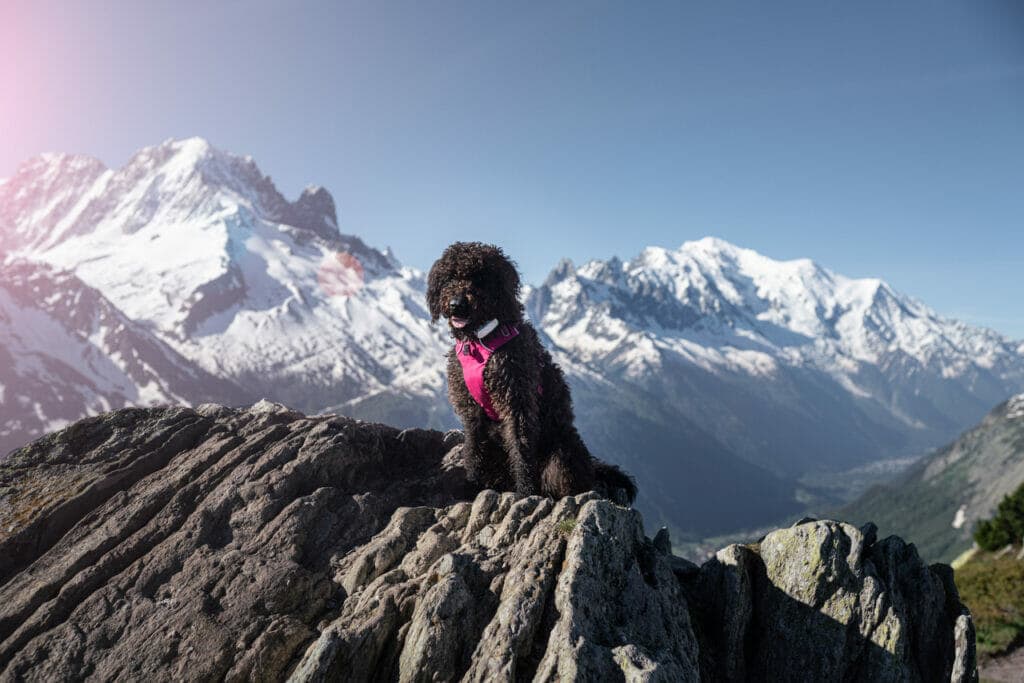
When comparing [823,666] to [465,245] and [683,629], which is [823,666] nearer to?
[683,629]

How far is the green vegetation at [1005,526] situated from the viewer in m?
38.5

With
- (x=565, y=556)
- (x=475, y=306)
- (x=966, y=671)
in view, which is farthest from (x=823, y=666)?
(x=475, y=306)

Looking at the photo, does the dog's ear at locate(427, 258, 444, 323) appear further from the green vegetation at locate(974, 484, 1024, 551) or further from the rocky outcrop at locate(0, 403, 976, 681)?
the green vegetation at locate(974, 484, 1024, 551)

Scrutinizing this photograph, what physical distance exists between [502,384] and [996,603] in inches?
748

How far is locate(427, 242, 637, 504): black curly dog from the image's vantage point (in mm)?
8125

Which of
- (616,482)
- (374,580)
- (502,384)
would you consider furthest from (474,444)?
(374,580)

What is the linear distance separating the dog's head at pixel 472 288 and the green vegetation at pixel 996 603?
53.5ft

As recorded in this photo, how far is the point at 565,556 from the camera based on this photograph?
6.66 meters

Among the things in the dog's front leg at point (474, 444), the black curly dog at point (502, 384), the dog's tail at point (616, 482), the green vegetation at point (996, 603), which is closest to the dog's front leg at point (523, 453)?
the black curly dog at point (502, 384)

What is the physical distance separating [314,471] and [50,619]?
131 inches

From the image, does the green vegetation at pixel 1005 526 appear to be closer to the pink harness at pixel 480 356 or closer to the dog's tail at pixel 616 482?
the dog's tail at pixel 616 482

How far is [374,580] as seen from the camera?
22.5ft

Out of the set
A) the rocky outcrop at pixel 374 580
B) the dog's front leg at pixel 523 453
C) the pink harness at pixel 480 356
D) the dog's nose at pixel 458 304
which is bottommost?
the rocky outcrop at pixel 374 580

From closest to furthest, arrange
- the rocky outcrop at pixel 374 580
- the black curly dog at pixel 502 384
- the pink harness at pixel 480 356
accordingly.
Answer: the rocky outcrop at pixel 374 580
the black curly dog at pixel 502 384
the pink harness at pixel 480 356
